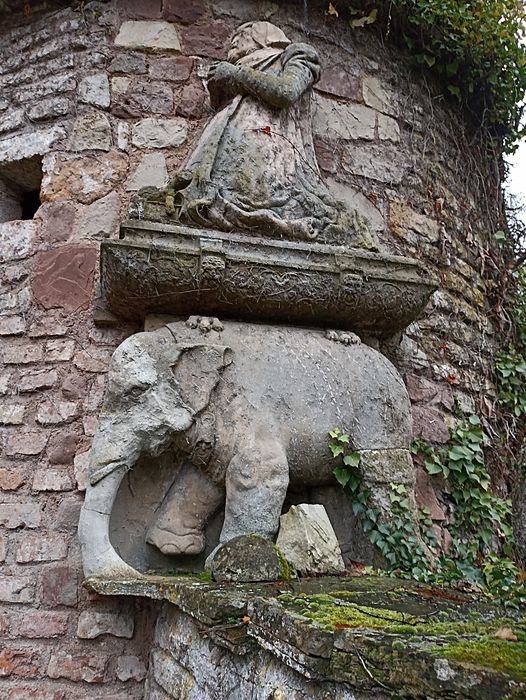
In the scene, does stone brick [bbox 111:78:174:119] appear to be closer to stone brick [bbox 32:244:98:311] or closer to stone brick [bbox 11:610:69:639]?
stone brick [bbox 32:244:98:311]

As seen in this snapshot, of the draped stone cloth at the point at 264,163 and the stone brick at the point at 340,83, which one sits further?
the stone brick at the point at 340,83

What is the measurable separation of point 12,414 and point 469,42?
3.56 metres

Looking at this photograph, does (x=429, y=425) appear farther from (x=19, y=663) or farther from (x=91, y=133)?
(x=91, y=133)

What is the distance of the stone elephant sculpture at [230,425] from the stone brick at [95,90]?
1.50 m

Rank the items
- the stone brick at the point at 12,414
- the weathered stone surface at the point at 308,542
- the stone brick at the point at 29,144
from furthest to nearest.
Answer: the stone brick at the point at 29,144
the stone brick at the point at 12,414
the weathered stone surface at the point at 308,542

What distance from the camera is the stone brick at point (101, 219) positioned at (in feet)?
11.3

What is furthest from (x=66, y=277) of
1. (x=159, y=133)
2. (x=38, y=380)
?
(x=159, y=133)

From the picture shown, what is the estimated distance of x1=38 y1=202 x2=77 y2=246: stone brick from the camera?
346 cm

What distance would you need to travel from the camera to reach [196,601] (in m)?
2.08

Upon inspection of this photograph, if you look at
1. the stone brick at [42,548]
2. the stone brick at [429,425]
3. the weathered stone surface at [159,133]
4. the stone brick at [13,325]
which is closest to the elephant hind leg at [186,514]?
the stone brick at [42,548]

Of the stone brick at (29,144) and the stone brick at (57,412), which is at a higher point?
the stone brick at (29,144)

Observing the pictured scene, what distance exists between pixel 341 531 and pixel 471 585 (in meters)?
→ 0.65

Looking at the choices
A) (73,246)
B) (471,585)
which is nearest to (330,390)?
(471,585)

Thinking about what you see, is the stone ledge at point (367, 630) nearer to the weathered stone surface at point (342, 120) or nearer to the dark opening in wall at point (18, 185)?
the dark opening in wall at point (18, 185)
